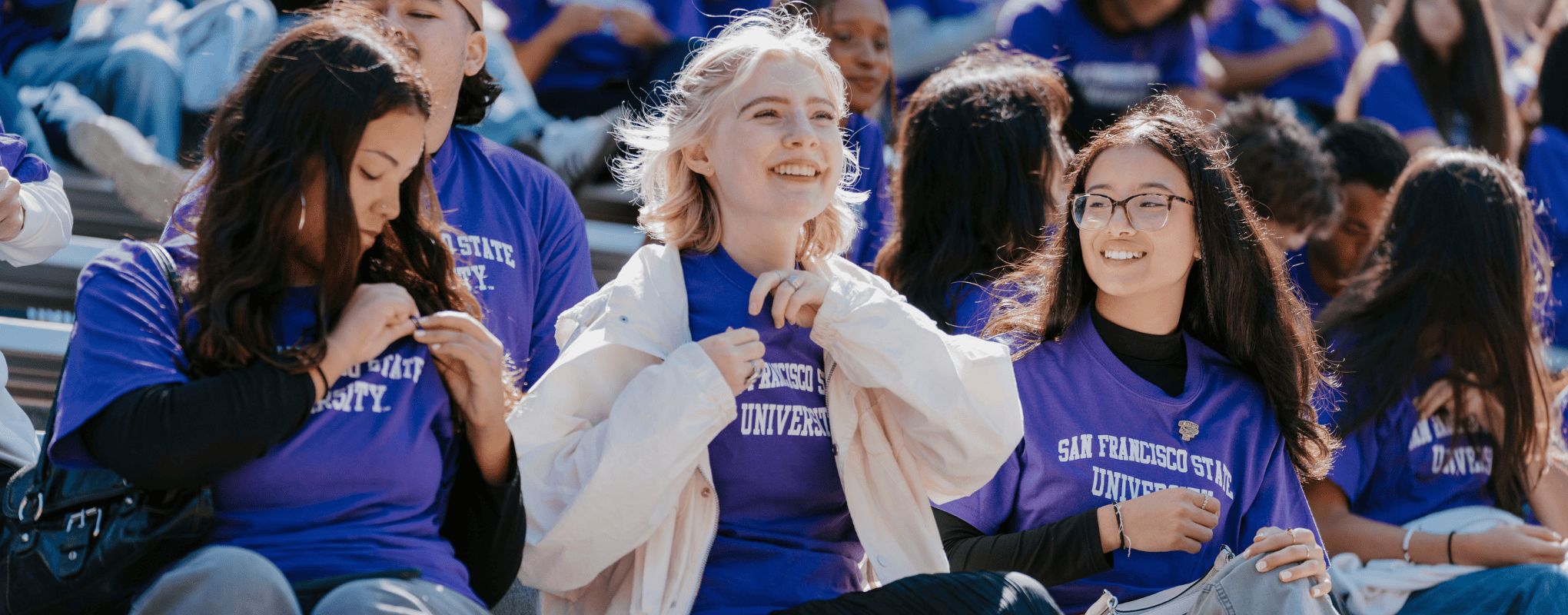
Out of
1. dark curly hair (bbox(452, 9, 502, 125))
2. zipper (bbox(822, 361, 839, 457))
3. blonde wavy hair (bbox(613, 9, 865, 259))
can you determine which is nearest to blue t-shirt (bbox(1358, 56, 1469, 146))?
blonde wavy hair (bbox(613, 9, 865, 259))

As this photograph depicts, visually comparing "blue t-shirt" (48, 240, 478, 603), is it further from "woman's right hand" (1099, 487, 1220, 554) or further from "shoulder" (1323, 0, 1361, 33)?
"shoulder" (1323, 0, 1361, 33)

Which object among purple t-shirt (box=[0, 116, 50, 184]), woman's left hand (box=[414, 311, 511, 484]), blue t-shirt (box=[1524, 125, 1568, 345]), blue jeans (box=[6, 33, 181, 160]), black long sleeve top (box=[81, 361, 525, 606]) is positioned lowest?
blue jeans (box=[6, 33, 181, 160])

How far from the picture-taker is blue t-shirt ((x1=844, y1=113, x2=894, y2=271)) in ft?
11.6

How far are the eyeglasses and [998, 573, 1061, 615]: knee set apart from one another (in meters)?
0.80

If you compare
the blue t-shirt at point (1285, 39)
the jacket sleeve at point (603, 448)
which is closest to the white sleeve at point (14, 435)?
the jacket sleeve at point (603, 448)

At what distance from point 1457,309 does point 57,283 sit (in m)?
3.36

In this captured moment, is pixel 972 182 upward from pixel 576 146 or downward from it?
upward

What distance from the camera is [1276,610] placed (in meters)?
2.02

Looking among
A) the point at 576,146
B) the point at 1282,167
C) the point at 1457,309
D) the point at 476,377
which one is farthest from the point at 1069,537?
the point at 576,146

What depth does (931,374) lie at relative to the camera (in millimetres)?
2018

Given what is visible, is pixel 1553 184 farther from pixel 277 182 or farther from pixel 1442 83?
pixel 277 182

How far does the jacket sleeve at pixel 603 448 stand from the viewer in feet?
6.17

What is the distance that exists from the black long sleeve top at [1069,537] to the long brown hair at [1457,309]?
0.71 m

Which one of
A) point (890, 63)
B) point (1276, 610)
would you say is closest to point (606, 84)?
point (890, 63)
